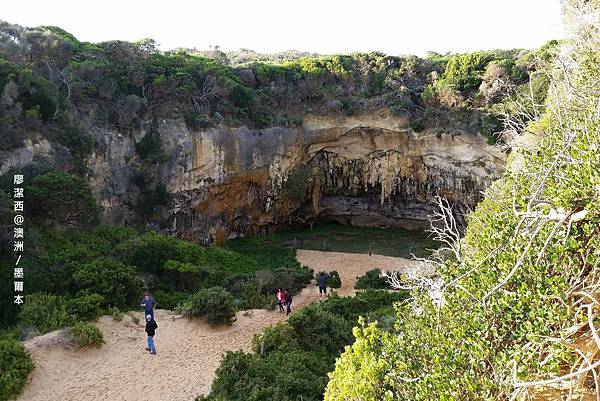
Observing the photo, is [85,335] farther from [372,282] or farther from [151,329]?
[372,282]

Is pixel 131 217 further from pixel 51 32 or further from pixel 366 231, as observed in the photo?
pixel 366 231

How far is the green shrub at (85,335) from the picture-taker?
39.2 feet

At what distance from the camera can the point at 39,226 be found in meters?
17.7

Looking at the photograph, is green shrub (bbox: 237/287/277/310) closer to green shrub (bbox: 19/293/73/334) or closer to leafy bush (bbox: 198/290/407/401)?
leafy bush (bbox: 198/290/407/401)

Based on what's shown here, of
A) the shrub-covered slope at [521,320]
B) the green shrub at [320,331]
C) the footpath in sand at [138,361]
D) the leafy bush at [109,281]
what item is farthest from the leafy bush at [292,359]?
the leafy bush at [109,281]

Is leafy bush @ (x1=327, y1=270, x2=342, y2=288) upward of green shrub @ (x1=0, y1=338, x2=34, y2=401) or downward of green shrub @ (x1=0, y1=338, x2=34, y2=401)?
downward

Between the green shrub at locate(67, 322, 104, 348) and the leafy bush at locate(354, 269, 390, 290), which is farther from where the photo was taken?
the leafy bush at locate(354, 269, 390, 290)

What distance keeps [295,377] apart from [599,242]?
717 centimetres

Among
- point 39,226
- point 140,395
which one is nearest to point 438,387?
point 140,395

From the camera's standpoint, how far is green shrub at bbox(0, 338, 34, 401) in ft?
32.3

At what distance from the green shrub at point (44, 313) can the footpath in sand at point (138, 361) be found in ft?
2.41

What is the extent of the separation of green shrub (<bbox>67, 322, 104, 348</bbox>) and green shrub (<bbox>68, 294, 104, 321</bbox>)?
2.85ft

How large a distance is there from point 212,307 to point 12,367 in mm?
5499

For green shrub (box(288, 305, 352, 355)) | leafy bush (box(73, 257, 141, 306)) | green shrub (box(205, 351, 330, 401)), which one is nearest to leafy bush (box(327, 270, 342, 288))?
green shrub (box(288, 305, 352, 355))
